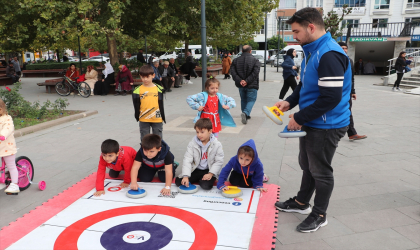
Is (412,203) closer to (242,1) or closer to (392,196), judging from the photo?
(392,196)

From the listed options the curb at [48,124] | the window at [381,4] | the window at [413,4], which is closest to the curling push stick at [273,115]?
the curb at [48,124]

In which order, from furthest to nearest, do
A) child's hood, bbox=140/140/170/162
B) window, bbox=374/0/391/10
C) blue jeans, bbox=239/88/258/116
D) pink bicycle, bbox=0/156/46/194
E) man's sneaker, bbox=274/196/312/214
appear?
window, bbox=374/0/391/10 → blue jeans, bbox=239/88/258/116 → child's hood, bbox=140/140/170/162 → pink bicycle, bbox=0/156/46/194 → man's sneaker, bbox=274/196/312/214

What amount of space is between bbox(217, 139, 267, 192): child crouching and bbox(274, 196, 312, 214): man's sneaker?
0.39 metres

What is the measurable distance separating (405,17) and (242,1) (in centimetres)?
3861

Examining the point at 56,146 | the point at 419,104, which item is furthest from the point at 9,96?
the point at 419,104

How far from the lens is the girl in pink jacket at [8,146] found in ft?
12.6

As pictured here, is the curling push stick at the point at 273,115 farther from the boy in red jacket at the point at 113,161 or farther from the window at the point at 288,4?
the window at the point at 288,4

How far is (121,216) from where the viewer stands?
11.5 ft

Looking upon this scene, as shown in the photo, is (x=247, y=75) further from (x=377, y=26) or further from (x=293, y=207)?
(x=377, y=26)

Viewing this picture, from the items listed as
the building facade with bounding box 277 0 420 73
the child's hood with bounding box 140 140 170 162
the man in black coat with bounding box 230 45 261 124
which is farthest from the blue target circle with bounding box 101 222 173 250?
the building facade with bounding box 277 0 420 73

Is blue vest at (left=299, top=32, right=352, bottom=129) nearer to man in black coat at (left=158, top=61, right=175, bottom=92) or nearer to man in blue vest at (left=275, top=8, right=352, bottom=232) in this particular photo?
man in blue vest at (left=275, top=8, right=352, bottom=232)

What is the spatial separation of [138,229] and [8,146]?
1999mm

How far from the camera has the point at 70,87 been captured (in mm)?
14047

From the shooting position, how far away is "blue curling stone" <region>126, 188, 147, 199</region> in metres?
3.93
